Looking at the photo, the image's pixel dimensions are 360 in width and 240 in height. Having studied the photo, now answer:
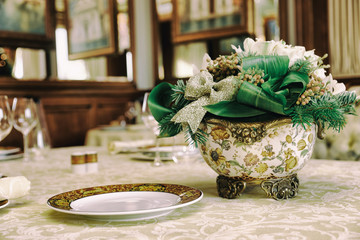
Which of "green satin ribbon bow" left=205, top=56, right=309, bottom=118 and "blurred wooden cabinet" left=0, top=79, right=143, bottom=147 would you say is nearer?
"green satin ribbon bow" left=205, top=56, right=309, bottom=118

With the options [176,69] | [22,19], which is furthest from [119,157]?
[176,69]

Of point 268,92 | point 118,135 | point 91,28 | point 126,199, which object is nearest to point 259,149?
point 268,92

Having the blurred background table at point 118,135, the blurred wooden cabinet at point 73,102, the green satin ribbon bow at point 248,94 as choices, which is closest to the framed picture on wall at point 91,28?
the blurred wooden cabinet at point 73,102

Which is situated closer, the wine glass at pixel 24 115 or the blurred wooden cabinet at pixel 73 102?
the wine glass at pixel 24 115

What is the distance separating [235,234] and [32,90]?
372 centimetres

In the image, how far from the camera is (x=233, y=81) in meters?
0.69

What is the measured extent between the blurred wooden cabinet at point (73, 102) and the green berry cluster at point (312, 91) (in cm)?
351

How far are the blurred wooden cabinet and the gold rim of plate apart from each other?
10.7 feet

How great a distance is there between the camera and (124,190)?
76 cm

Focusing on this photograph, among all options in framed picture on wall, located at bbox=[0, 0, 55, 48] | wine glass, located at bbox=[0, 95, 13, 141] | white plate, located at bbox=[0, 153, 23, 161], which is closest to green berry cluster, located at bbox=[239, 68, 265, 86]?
wine glass, located at bbox=[0, 95, 13, 141]

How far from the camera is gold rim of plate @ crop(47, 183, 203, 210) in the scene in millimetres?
656

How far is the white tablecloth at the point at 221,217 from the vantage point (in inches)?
21.5

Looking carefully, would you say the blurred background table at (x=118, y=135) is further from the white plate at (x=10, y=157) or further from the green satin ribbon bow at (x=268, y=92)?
the green satin ribbon bow at (x=268, y=92)

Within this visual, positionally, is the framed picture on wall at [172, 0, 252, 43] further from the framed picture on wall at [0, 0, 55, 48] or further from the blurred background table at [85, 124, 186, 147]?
the blurred background table at [85, 124, 186, 147]
